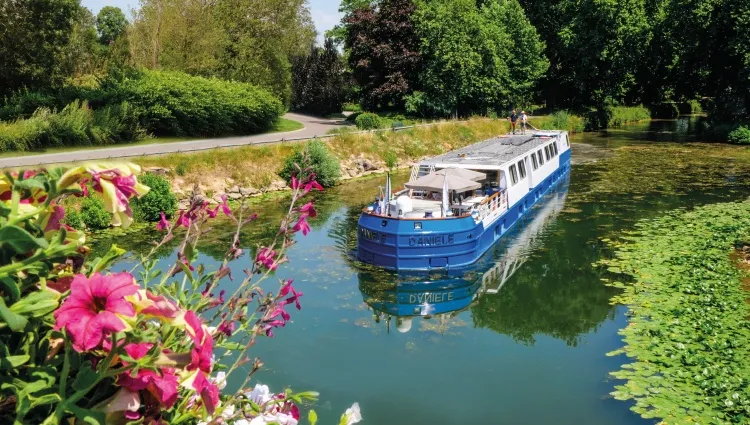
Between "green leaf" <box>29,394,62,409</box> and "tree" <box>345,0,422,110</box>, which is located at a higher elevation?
"tree" <box>345,0,422,110</box>

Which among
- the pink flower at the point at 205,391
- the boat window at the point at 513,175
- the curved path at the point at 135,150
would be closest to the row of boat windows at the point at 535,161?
the boat window at the point at 513,175

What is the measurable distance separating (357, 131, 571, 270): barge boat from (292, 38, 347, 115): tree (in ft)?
113

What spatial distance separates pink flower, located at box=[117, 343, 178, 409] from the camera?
2045mm

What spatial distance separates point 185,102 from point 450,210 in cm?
1902

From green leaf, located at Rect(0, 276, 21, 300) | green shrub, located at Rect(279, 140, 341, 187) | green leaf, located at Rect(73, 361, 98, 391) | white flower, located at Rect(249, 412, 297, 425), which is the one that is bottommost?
green shrub, located at Rect(279, 140, 341, 187)

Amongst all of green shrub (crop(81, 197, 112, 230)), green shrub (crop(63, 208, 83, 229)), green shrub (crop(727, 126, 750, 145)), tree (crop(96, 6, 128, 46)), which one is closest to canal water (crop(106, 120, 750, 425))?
green shrub (crop(81, 197, 112, 230))

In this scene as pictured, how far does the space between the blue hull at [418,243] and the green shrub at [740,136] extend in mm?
35407

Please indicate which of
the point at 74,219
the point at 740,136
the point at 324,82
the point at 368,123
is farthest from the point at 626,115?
the point at 74,219

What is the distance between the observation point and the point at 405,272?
57.1 feet

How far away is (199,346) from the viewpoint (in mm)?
2197

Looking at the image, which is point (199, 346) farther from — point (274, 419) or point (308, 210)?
point (308, 210)

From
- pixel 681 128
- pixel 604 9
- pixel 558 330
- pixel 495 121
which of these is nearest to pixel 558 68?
pixel 604 9

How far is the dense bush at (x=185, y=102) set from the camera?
31484 mm

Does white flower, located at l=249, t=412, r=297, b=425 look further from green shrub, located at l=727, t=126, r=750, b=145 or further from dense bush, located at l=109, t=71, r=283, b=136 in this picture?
green shrub, located at l=727, t=126, r=750, b=145
